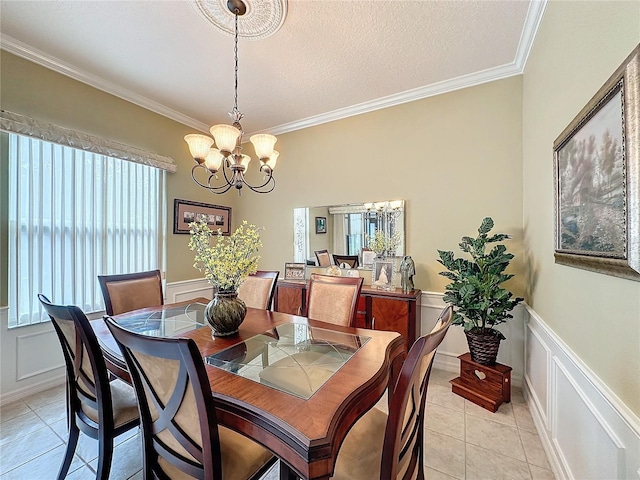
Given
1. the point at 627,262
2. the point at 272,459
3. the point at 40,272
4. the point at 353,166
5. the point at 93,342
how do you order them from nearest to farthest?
the point at 627,262, the point at 272,459, the point at 93,342, the point at 40,272, the point at 353,166

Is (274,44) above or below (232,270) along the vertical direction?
above

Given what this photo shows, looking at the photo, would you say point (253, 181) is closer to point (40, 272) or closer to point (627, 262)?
point (40, 272)

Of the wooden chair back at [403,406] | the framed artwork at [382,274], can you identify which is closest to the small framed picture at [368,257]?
the framed artwork at [382,274]

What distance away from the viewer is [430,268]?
2.95 m

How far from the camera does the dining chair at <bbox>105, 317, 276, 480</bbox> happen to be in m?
0.87

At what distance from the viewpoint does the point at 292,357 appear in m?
1.38

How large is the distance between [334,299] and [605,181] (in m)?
1.66

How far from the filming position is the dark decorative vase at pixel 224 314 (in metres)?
1.60

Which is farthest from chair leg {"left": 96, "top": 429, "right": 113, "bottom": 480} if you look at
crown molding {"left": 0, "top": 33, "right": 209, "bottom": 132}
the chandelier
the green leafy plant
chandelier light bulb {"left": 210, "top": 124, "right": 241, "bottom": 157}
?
crown molding {"left": 0, "top": 33, "right": 209, "bottom": 132}

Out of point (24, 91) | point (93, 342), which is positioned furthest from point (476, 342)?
point (24, 91)

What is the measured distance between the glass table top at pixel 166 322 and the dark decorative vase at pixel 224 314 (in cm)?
28

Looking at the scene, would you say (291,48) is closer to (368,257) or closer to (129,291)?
(368,257)

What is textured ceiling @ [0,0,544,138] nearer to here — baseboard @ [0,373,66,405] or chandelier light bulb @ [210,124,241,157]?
chandelier light bulb @ [210,124,241,157]

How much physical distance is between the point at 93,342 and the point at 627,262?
86.1 inches
